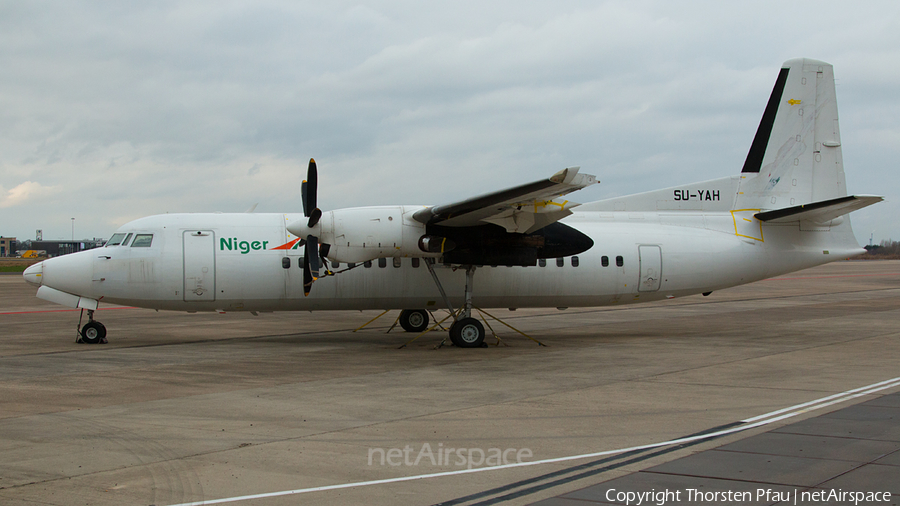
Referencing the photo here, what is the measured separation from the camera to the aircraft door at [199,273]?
1719 cm

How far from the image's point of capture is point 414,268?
18.0 metres

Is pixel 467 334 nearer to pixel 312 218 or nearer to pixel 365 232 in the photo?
pixel 365 232

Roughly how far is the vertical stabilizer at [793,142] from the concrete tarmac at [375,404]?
13.1ft

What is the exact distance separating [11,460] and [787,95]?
20.2m

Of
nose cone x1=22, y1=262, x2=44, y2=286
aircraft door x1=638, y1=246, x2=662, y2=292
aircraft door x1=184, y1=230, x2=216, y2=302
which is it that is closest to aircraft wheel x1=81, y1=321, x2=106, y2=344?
nose cone x1=22, y1=262, x2=44, y2=286

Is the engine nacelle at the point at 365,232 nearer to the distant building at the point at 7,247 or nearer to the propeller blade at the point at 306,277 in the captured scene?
the propeller blade at the point at 306,277

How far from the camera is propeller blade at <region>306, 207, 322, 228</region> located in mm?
15548

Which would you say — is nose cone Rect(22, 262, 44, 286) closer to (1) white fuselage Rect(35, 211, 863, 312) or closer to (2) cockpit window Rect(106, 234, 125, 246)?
(1) white fuselage Rect(35, 211, 863, 312)

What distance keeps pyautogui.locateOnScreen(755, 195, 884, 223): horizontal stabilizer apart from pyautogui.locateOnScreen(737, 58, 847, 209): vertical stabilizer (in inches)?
28.9

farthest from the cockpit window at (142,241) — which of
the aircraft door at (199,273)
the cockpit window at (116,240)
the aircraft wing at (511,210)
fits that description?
the aircraft wing at (511,210)

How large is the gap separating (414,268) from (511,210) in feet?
11.5

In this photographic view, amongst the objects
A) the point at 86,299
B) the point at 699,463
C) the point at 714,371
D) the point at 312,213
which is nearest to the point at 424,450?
the point at 699,463

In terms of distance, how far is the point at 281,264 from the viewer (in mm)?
17484

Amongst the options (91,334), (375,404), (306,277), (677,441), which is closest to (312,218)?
(306,277)
